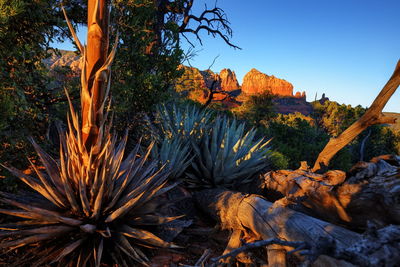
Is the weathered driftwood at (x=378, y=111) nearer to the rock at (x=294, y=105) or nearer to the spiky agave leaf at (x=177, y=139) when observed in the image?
the spiky agave leaf at (x=177, y=139)

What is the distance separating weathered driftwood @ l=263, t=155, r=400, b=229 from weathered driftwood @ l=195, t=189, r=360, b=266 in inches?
11.2

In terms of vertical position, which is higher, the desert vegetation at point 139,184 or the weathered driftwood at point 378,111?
the weathered driftwood at point 378,111

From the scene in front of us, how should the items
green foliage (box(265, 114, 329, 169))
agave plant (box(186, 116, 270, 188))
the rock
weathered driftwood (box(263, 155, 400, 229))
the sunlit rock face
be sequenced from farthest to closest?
the sunlit rock face < the rock < green foliage (box(265, 114, 329, 169)) < agave plant (box(186, 116, 270, 188)) < weathered driftwood (box(263, 155, 400, 229))

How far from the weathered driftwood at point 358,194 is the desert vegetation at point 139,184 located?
1cm

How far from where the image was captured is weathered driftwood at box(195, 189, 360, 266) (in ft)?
Result: 6.09

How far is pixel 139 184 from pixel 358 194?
2177mm

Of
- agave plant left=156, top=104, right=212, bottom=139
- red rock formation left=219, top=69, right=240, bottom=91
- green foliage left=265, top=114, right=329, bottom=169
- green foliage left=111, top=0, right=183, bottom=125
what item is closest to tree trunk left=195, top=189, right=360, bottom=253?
agave plant left=156, top=104, right=212, bottom=139

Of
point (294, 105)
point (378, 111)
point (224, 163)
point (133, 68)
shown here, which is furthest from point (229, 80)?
point (378, 111)

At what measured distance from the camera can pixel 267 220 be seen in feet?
7.72

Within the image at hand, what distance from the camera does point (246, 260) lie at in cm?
211

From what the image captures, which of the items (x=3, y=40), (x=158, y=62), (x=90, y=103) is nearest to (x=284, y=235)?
(x=90, y=103)

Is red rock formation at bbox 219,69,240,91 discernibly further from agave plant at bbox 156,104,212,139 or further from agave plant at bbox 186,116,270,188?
agave plant at bbox 186,116,270,188

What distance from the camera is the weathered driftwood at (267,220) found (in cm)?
186

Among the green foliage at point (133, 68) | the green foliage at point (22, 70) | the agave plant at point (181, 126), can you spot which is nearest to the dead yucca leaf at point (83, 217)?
the green foliage at point (22, 70)
